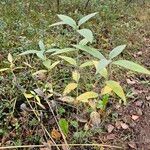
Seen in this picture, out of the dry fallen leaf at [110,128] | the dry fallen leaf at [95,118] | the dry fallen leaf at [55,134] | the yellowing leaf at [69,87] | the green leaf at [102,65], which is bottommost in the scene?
the dry fallen leaf at [110,128]

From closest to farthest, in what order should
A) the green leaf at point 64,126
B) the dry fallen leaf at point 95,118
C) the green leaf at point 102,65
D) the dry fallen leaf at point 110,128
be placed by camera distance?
the green leaf at point 102,65, the green leaf at point 64,126, the dry fallen leaf at point 95,118, the dry fallen leaf at point 110,128

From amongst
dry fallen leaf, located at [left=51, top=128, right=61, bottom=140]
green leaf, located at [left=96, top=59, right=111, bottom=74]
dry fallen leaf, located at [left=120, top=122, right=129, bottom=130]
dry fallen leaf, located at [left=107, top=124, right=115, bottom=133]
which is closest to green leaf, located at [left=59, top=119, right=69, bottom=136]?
dry fallen leaf, located at [left=51, top=128, right=61, bottom=140]

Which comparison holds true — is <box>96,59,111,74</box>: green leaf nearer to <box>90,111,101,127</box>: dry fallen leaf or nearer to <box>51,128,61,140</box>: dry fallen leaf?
<box>90,111,101,127</box>: dry fallen leaf

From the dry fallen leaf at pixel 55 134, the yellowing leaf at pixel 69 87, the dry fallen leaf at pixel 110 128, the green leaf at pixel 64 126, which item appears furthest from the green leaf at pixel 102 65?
the dry fallen leaf at pixel 110 128

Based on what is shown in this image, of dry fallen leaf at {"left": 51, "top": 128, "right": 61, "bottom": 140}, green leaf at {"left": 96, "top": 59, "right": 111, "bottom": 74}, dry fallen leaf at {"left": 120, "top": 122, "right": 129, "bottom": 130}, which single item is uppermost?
green leaf at {"left": 96, "top": 59, "right": 111, "bottom": 74}

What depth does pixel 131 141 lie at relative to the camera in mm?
3520

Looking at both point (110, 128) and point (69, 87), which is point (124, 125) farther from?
point (69, 87)

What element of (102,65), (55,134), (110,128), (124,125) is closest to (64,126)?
(55,134)

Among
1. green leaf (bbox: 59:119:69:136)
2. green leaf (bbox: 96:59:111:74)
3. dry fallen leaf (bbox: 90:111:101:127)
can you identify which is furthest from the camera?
dry fallen leaf (bbox: 90:111:101:127)

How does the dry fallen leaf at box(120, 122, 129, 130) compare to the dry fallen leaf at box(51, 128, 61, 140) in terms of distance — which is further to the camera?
the dry fallen leaf at box(120, 122, 129, 130)

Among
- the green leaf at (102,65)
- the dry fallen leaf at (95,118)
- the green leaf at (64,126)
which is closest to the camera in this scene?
the green leaf at (102,65)

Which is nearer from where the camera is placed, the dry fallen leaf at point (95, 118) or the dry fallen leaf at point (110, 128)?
the dry fallen leaf at point (95, 118)

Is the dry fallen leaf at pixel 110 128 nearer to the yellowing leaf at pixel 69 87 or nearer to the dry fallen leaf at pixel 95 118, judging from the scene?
the dry fallen leaf at pixel 95 118

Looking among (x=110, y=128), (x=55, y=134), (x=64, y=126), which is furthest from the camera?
(x=110, y=128)
